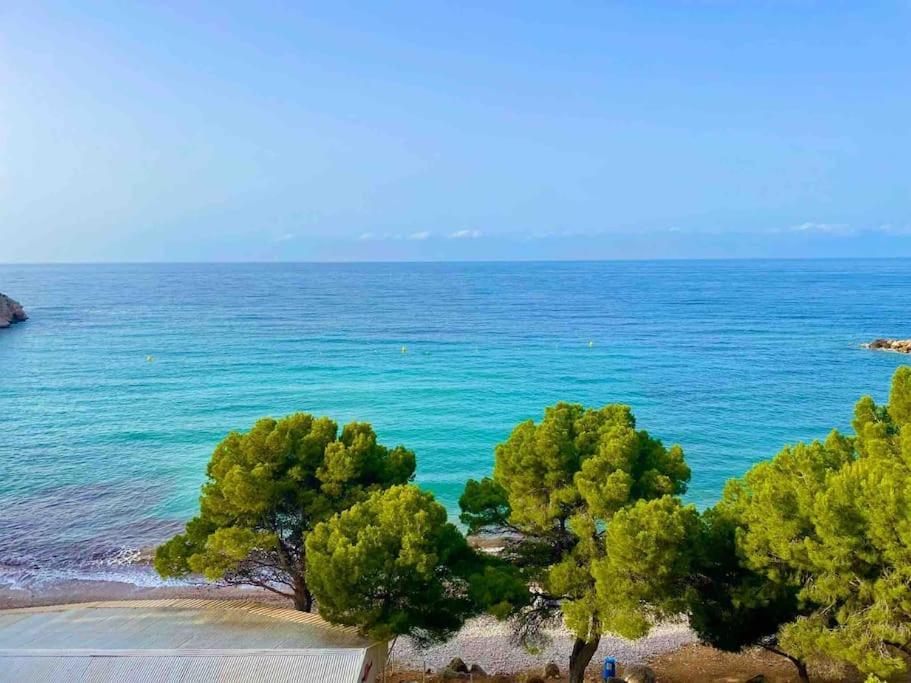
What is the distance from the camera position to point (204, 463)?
3350cm

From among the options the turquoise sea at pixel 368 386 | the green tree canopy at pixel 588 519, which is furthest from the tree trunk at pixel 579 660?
the turquoise sea at pixel 368 386

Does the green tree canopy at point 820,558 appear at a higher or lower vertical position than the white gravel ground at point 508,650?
higher

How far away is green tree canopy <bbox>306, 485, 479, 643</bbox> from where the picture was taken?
1338 cm

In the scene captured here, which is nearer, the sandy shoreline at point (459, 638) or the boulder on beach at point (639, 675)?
the boulder on beach at point (639, 675)

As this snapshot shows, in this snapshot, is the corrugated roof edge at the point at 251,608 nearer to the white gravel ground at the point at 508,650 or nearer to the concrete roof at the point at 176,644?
the concrete roof at the point at 176,644

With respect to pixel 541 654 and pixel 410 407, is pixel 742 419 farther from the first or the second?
pixel 541 654

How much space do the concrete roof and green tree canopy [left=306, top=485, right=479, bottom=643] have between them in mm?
875

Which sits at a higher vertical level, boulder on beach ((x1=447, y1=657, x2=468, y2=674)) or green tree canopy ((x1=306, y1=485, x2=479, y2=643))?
green tree canopy ((x1=306, y1=485, x2=479, y2=643))

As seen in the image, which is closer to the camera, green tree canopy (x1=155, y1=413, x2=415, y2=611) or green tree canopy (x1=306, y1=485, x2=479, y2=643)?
green tree canopy (x1=306, y1=485, x2=479, y2=643)

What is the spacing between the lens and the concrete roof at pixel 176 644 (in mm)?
12562

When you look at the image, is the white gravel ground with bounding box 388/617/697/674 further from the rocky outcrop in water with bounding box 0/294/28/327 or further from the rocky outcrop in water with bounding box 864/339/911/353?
the rocky outcrop in water with bounding box 0/294/28/327

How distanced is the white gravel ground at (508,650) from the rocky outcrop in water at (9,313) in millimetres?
83684

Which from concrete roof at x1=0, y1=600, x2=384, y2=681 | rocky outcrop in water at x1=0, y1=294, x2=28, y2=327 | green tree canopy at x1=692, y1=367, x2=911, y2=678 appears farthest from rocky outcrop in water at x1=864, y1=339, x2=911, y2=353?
rocky outcrop in water at x1=0, y1=294, x2=28, y2=327

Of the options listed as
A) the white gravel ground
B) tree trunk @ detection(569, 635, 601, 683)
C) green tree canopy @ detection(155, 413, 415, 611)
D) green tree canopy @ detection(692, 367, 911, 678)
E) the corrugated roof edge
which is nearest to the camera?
green tree canopy @ detection(692, 367, 911, 678)
